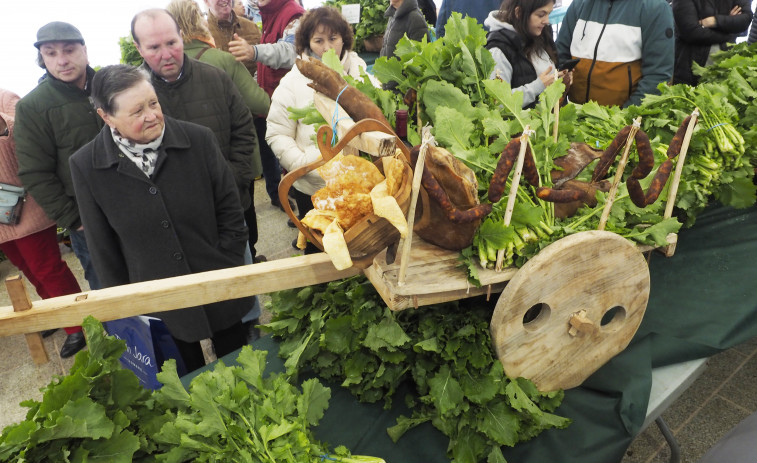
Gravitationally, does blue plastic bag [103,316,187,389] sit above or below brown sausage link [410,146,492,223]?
below

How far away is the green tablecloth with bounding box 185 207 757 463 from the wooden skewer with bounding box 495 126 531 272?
0.65 meters

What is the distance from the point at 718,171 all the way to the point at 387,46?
3087mm

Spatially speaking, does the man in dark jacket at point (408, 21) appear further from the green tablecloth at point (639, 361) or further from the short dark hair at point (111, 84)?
the green tablecloth at point (639, 361)

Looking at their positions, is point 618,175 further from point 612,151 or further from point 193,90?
point 193,90

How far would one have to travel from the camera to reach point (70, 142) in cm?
266

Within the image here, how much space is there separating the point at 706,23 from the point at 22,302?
5.35 meters

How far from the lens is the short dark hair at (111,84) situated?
1.98m

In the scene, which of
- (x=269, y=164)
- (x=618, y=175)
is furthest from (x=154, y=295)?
(x=269, y=164)

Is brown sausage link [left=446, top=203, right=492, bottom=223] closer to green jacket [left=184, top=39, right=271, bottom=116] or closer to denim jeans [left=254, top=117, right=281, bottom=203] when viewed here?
green jacket [left=184, top=39, right=271, bottom=116]

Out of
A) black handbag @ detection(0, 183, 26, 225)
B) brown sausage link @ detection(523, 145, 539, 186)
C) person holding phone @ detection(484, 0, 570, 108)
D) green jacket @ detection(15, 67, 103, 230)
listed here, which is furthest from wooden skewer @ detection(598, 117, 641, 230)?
black handbag @ detection(0, 183, 26, 225)

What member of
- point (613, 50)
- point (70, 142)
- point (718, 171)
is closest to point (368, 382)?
point (718, 171)

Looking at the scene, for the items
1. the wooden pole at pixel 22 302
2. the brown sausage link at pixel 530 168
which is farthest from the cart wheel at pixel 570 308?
the wooden pole at pixel 22 302

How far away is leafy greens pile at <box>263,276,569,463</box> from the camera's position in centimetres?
152

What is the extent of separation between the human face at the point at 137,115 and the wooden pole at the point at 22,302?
942 mm
